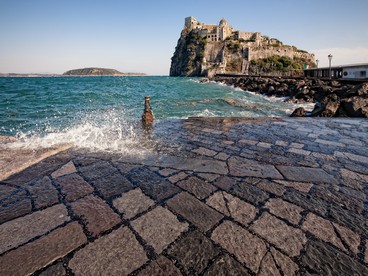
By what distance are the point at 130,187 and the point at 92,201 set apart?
1.62 feet

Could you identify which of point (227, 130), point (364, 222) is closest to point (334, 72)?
point (227, 130)

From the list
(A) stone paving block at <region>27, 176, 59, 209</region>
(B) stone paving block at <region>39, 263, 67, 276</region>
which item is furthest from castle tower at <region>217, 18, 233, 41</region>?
(B) stone paving block at <region>39, 263, 67, 276</region>

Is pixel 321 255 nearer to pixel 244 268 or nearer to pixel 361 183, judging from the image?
pixel 244 268

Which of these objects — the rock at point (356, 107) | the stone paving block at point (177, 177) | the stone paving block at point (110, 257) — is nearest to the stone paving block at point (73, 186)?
the stone paving block at point (110, 257)

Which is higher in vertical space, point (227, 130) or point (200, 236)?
point (227, 130)

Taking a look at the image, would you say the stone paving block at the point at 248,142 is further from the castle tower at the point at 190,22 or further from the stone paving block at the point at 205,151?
the castle tower at the point at 190,22

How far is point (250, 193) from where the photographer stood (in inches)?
98.8

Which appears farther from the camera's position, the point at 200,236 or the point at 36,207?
the point at 36,207

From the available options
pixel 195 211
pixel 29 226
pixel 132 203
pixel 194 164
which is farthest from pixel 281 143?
pixel 29 226

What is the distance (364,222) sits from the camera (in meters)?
2.00

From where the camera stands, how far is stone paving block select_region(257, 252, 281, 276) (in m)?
1.45

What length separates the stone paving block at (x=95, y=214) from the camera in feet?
6.25

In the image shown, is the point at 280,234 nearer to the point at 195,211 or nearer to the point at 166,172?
the point at 195,211

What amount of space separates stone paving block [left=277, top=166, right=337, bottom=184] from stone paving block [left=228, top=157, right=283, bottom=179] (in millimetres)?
152
